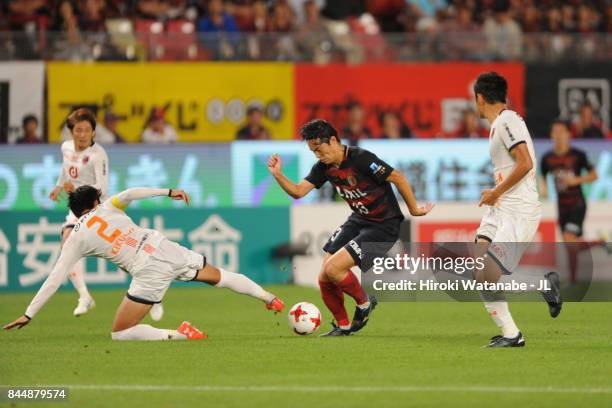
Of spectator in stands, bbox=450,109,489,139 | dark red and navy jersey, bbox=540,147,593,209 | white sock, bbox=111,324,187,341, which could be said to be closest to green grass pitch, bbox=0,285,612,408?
white sock, bbox=111,324,187,341

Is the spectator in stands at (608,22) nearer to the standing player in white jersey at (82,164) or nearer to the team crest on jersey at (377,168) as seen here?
the standing player in white jersey at (82,164)

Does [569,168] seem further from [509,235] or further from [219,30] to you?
[509,235]

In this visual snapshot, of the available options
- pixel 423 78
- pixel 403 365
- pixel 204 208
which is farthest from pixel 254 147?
pixel 403 365

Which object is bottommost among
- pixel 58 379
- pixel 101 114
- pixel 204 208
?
pixel 58 379

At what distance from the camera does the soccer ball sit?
1091 centimetres

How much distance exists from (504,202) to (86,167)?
5041mm

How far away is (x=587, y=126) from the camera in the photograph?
1984 centimetres

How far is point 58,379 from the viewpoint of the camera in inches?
330

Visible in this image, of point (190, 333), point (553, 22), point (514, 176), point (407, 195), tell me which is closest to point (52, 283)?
point (190, 333)

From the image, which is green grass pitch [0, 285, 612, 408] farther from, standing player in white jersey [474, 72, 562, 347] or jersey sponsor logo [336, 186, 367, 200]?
jersey sponsor logo [336, 186, 367, 200]

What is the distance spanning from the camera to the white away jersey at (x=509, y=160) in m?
9.80

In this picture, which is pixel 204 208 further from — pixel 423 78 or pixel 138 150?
pixel 423 78

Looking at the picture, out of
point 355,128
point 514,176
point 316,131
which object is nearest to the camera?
point 514,176

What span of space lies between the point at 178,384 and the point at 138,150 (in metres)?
10.4
